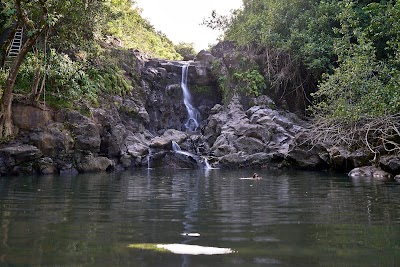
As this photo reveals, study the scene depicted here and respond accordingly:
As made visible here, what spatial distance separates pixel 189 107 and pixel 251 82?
4409 mm

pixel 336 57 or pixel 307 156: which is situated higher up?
pixel 336 57

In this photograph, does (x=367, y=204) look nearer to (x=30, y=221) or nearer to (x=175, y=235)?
(x=175, y=235)

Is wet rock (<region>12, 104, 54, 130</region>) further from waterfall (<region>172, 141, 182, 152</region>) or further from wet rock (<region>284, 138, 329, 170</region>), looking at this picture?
wet rock (<region>284, 138, 329, 170</region>)

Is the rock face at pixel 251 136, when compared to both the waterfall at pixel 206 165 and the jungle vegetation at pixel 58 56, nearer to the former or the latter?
the waterfall at pixel 206 165

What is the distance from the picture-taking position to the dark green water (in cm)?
356

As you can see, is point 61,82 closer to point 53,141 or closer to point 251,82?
point 53,141

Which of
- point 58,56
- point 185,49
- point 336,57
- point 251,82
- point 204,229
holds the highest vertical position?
point 185,49

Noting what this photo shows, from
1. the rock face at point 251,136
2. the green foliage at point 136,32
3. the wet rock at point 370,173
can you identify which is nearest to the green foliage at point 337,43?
the wet rock at point 370,173

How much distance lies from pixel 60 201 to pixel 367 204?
5.54 metres

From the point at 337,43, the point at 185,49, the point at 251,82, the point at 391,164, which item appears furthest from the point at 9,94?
the point at 185,49

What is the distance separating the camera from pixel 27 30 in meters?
16.7

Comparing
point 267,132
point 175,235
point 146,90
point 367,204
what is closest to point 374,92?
point 267,132

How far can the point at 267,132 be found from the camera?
2284cm

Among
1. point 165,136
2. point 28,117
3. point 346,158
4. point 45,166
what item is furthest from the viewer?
point 165,136
